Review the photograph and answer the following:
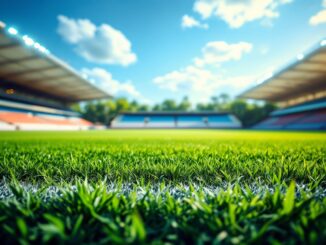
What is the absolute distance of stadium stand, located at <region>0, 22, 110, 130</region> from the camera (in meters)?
16.9

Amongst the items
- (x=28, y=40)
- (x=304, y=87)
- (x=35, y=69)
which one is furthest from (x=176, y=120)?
(x=28, y=40)

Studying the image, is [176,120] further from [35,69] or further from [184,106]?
[35,69]

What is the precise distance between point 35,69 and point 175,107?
47.5 m

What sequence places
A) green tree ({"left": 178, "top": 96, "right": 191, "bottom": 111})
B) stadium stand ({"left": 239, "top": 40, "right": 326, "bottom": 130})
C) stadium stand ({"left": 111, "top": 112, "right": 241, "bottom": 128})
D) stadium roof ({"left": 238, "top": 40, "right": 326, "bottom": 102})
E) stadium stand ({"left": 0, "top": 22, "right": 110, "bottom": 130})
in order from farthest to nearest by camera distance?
green tree ({"left": 178, "top": 96, "right": 191, "bottom": 111}) → stadium stand ({"left": 111, "top": 112, "right": 241, "bottom": 128}) → stadium stand ({"left": 239, "top": 40, "right": 326, "bottom": 130}) → stadium roof ({"left": 238, "top": 40, "right": 326, "bottom": 102}) → stadium stand ({"left": 0, "top": 22, "right": 110, "bottom": 130})

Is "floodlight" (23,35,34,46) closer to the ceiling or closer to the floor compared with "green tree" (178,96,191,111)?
closer to the ceiling

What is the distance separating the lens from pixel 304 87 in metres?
27.7

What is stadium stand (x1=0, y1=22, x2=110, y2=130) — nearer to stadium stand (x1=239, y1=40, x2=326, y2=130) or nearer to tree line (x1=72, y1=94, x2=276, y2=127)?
tree line (x1=72, y1=94, x2=276, y2=127)

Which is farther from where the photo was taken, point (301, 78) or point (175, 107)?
point (175, 107)

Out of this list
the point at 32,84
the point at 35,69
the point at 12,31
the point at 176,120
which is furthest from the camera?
the point at 176,120

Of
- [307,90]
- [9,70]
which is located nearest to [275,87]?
[307,90]

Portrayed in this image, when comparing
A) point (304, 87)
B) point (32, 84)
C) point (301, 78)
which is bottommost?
point (304, 87)

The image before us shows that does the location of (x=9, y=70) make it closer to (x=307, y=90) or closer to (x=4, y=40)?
(x=4, y=40)

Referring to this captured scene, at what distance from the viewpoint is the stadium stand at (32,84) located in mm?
16891

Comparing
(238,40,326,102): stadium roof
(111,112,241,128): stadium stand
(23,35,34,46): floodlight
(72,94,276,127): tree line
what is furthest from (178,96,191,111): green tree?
(23,35,34,46): floodlight
